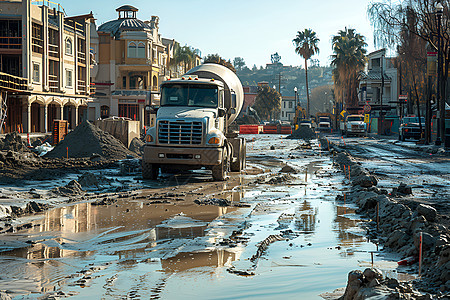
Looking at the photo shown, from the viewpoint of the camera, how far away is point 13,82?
145 feet

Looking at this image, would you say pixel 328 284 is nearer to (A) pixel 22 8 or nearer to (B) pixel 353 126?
(A) pixel 22 8

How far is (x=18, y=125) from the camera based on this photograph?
4928 centimetres

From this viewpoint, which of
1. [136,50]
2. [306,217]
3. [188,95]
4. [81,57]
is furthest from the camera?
[136,50]

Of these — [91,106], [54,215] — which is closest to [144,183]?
[54,215]

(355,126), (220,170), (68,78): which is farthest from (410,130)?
(68,78)

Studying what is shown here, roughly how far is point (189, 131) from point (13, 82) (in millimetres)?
31550

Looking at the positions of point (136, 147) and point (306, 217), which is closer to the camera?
point (306, 217)

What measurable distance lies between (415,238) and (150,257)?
12.2ft

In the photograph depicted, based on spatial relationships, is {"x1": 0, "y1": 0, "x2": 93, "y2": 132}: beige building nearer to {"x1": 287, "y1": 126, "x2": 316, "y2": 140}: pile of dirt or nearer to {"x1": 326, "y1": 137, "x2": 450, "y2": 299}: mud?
{"x1": 287, "y1": 126, "x2": 316, "y2": 140}: pile of dirt

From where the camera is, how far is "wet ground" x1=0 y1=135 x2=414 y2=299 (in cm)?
636

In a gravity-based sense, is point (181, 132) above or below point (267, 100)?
below

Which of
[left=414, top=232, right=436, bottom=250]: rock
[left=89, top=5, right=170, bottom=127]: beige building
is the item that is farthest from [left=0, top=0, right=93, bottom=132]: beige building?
[left=414, top=232, right=436, bottom=250]: rock

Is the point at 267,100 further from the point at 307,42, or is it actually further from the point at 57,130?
the point at 57,130

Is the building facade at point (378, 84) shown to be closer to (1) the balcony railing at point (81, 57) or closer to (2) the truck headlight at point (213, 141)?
(1) the balcony railing at point (81, 57)
